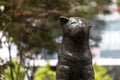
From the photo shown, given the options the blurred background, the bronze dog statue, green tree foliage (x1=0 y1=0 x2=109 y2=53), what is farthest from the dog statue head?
Result: green tree foliage (x1=0 y1=0 x2=109 y2=53)

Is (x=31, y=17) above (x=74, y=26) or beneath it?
above

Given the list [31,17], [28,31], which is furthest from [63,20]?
[31,17]

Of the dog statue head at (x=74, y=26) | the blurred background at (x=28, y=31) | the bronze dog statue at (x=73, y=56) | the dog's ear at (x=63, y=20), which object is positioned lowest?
the bronze dog statue at (x=73, y=56)

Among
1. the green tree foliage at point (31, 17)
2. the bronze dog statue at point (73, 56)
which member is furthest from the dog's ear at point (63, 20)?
the green tree foliage at point (31, 17)

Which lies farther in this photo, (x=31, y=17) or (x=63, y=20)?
(x=31, y=17)

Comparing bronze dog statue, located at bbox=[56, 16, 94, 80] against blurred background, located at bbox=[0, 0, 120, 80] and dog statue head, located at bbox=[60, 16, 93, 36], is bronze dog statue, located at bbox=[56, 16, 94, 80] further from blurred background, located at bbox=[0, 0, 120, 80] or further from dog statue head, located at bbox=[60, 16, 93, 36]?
blurred background, located at bbox=[0, 0, 120, 80]

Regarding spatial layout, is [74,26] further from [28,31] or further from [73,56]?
[28,31]

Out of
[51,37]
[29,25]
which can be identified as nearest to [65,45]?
[29,25]

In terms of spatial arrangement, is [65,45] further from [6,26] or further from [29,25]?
[29,25]

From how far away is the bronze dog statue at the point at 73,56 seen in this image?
4.40m

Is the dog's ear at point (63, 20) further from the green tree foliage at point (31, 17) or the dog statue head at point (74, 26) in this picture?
the green tree foliage at point (31, 17)

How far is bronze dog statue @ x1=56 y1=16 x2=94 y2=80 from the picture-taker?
4398 millimetres

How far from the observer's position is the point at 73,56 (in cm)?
440

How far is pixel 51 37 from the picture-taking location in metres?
10.2
